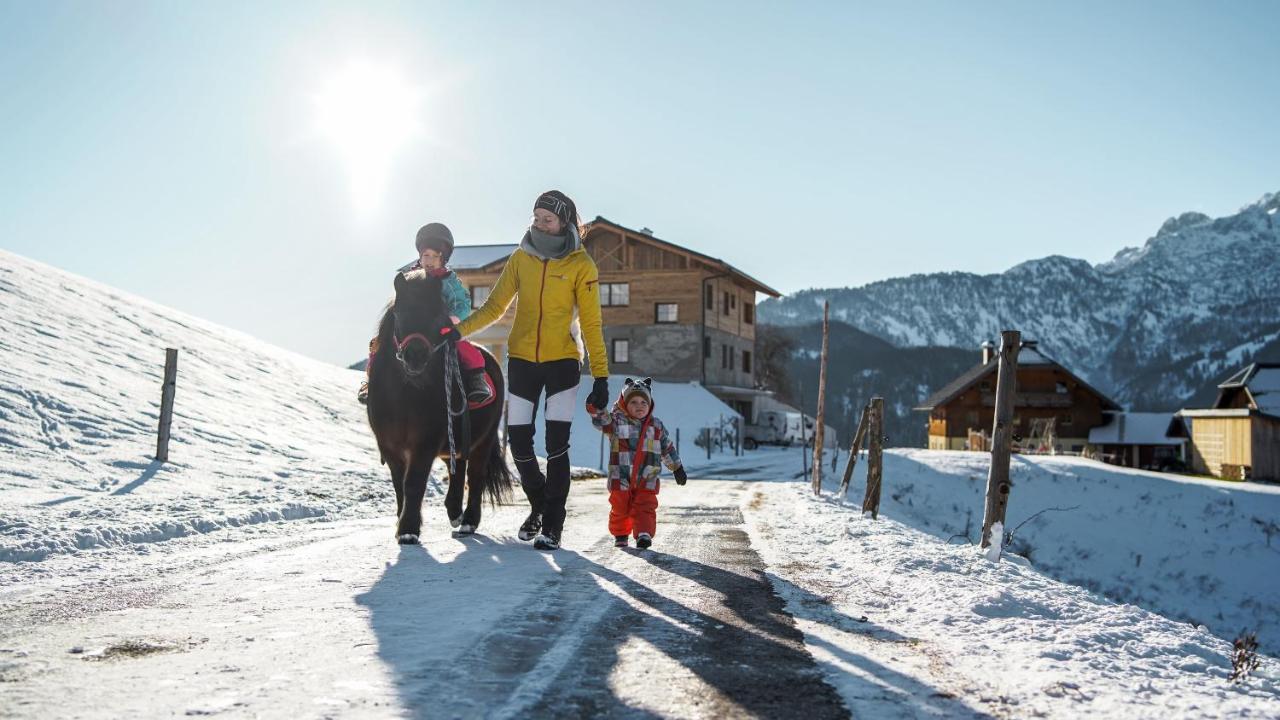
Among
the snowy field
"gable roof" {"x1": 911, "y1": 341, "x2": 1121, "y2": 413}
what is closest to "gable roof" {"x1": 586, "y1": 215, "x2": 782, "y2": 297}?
"gable roof" {"x1": 911, "y1": 341, "x2": 1121, "y2": 413}

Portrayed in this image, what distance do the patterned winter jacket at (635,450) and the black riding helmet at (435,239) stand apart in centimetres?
160

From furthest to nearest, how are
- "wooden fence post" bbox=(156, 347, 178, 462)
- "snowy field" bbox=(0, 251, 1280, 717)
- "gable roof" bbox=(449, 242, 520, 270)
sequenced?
"gable roof" bbox=(449, 242, 520, 270), "wooden fence post" bbox=(156, 347, 178, 462), "snowy field" bbox=(0, 251, 1280, 717)

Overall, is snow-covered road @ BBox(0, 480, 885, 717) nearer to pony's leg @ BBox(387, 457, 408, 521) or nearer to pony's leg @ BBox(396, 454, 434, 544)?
pony's leg @ BBox(396, 454, 434, 544)

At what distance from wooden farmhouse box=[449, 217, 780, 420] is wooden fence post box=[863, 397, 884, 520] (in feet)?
94.9

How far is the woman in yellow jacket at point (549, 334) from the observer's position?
5516 mm

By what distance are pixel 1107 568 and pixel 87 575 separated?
69.2ft

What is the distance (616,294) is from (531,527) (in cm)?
3720

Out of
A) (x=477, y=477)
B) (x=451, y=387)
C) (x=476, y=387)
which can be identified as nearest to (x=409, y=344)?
(x=451, y=387)

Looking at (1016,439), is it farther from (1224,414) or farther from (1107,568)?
(1224,414)

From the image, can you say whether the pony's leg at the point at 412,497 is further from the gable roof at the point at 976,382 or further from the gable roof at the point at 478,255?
the gable roof at the point at 976,382

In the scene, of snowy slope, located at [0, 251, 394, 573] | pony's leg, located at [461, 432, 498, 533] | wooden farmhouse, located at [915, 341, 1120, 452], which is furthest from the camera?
wooden farmhouse, located at [915, 341, 1120, 452]

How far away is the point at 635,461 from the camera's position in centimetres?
593

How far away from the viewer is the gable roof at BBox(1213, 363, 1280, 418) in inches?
1645

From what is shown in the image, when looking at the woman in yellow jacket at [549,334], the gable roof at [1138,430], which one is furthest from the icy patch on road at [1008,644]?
the gable roof at [1138,430]
